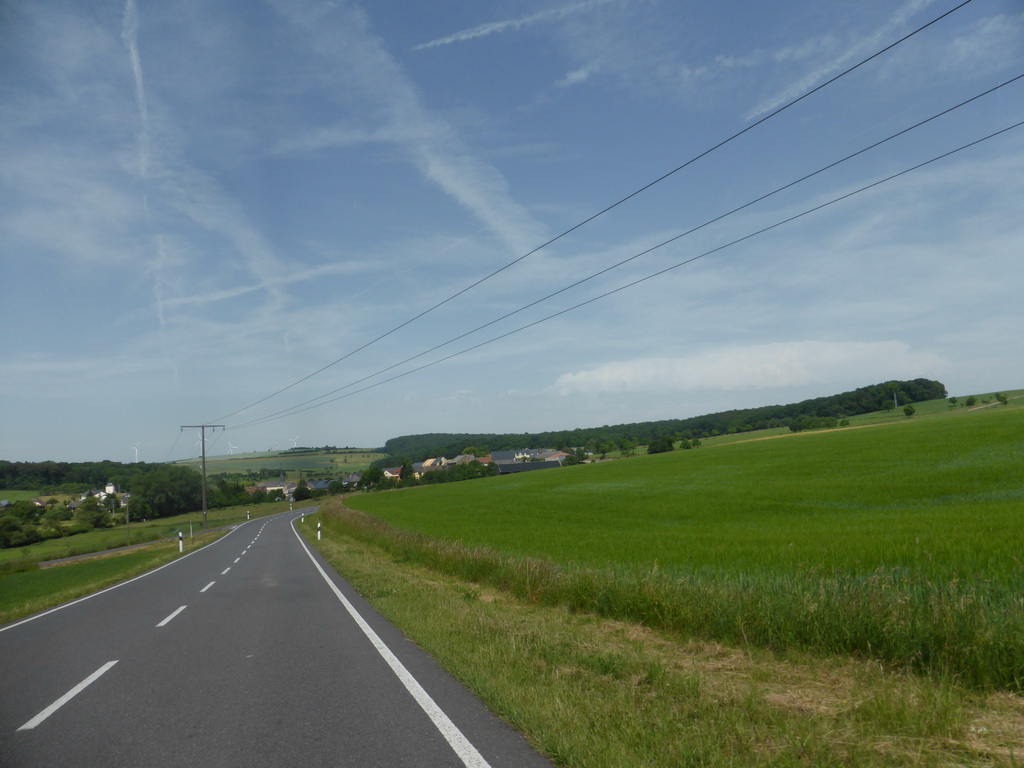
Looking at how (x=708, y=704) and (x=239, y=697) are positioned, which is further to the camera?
(x=239, y=697)

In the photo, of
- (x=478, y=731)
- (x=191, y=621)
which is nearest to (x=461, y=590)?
(x=191, y=621)

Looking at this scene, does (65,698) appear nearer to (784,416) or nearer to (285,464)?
(784,416)

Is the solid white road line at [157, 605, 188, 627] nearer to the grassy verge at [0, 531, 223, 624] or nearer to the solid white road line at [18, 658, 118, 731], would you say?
the solid white road line at [18, 658, 118, 731]

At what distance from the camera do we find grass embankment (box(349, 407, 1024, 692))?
6.18m

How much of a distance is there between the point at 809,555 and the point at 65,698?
40.9 feet

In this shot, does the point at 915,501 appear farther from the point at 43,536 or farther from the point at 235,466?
the point at 235,466

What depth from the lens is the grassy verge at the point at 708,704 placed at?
165 inches

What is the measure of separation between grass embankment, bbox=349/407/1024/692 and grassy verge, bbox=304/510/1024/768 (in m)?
0.46

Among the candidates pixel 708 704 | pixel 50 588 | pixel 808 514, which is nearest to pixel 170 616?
pixel 708 704

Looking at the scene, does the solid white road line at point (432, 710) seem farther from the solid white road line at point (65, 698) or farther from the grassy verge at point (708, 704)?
the solid white road line at point (65, 698)

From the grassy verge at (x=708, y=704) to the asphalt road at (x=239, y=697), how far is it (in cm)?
45

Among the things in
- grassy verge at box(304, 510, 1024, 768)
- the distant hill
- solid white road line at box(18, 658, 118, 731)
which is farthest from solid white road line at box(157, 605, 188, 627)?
the distant hill

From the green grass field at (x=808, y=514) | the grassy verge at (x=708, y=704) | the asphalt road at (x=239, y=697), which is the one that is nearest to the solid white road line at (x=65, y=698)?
the asphalt road at (x=239, y=697)

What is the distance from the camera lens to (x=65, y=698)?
6406 mm
